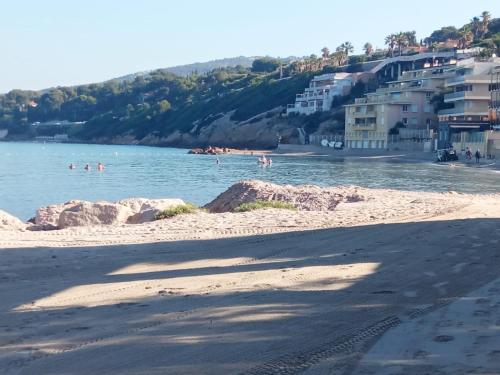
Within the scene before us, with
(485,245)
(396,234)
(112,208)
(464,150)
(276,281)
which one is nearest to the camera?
(276,281)

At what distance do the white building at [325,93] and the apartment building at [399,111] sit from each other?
932 inches

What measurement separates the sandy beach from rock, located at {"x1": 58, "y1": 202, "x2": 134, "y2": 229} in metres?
5.15

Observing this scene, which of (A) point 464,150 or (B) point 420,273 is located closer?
(B) point 420,273

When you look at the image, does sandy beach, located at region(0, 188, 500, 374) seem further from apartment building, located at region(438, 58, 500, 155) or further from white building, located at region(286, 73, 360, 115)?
white building, located at region(286, 73, 360, 115)

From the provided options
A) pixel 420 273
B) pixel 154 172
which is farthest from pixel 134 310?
pixel 154 172

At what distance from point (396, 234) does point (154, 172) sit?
46.8 metres

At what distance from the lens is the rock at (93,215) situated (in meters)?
22.5

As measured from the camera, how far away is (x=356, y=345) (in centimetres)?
725

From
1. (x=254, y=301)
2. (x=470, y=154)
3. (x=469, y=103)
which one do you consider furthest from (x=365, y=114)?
(x=254, y=301)

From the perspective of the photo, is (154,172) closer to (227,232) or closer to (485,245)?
(227,232)

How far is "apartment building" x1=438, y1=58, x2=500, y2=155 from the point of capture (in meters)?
78.6

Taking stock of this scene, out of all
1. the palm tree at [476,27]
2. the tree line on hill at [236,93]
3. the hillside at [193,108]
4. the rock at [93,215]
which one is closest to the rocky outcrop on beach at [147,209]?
the rock at [93,215]

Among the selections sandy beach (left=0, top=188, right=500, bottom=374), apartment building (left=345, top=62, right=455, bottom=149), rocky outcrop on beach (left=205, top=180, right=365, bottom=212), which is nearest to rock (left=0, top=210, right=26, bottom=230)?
sandy beach (left=0, top=188, right=500, bottom=374)

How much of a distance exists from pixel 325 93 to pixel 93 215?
102990mm
